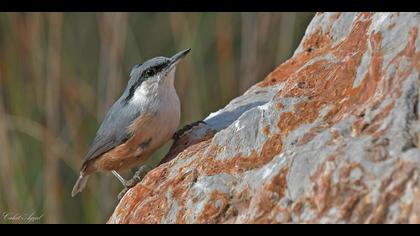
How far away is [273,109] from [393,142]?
2.24ft

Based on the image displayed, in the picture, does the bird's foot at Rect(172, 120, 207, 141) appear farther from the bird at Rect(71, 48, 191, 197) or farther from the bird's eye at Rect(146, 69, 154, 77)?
the bird's eye at Rect(146, 69, 154, 77)

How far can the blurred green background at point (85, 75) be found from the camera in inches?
189

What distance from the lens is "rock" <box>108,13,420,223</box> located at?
2.42 meters

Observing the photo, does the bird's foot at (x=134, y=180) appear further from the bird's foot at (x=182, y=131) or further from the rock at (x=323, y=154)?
the rock at (x=323, y=154)

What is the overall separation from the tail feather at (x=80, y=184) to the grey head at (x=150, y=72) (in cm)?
61

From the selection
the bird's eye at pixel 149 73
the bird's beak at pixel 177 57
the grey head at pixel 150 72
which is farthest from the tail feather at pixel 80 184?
the bird's beak at pixel 177 57

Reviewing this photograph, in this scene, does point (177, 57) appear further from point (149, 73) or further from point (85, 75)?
point (85, 75)

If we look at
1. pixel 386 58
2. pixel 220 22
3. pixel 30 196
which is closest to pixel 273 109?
pixel 386 58

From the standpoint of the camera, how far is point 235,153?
309cm

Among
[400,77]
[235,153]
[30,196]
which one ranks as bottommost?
[30,196]

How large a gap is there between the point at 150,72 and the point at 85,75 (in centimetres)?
75

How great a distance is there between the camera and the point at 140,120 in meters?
4.27

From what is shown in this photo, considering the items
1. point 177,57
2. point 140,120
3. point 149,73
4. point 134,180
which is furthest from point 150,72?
point 134,180
